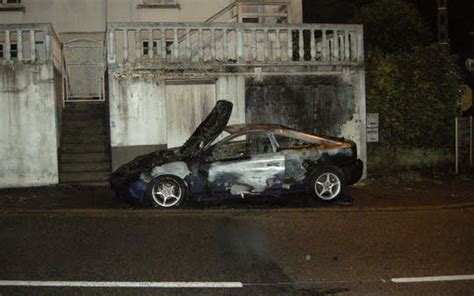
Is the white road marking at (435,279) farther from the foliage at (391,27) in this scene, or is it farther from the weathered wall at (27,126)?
the foliage at (391,27)

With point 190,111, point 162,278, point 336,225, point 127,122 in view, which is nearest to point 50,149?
point 127,122

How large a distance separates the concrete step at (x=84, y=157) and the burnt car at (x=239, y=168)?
10.5ft

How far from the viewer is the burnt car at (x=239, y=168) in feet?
34.8

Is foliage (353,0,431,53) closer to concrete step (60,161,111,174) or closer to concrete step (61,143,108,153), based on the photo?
concrete step (61,143,108,153)

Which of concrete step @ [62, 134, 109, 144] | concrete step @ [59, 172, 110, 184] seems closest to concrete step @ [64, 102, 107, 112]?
concrete step @ [62, 134, 109, 144]

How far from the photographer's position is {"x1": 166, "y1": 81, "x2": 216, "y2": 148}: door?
45.9ft

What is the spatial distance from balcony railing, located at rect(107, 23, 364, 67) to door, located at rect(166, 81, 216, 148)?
555mm

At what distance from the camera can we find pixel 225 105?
1145 cm

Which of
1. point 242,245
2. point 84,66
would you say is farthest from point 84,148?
point 242,245

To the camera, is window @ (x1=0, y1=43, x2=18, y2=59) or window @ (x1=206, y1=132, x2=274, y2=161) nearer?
window @ (x1=206, y1=132, x2=274, y2=161)

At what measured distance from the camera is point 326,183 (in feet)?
36.3

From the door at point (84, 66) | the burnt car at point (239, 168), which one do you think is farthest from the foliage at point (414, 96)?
the door at point (84, 66)

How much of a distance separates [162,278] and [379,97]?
10145 millimetres

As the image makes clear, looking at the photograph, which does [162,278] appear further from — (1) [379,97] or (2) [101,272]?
(1) [379,97]
